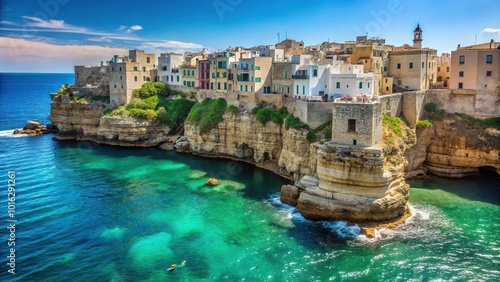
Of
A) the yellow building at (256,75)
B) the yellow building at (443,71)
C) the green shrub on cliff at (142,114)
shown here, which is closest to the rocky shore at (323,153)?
the green shrub on cliff at (142,114)

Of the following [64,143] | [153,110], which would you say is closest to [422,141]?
[153,110]

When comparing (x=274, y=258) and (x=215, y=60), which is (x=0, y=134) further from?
(x=274, y=258)

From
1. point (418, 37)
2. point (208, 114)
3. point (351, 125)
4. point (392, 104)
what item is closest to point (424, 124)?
point (392, 104)

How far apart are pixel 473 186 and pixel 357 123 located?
559 inches

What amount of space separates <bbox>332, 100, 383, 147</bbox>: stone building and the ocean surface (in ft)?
21.8

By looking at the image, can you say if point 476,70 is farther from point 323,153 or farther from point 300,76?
point 323,153

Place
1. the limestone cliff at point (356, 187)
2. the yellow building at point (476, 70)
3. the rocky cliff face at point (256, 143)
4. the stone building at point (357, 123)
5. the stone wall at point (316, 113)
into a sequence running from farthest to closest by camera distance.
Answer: the yellow building at point (476, 70)
the rocky cliff face at point (256, 143)
the stone wall at point (316, 113)
the stone building at point (357, 123)
the limestone cliff at point (356, 187)

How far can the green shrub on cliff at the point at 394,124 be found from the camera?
3596 cm

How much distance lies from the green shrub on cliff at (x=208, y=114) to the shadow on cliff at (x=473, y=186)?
22785 millimetres

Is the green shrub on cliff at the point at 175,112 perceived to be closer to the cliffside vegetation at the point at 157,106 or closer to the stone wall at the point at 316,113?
the cliffside vegetation at the point at 157,106

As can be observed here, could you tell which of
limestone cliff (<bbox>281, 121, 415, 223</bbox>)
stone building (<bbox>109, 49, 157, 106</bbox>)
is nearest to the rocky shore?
limestone cliff (<bbox>281, 121, 415, 223</bbox>)

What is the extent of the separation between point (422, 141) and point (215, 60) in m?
27.4

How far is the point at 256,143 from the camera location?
43594 millimetres

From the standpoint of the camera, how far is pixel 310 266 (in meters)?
23.2
